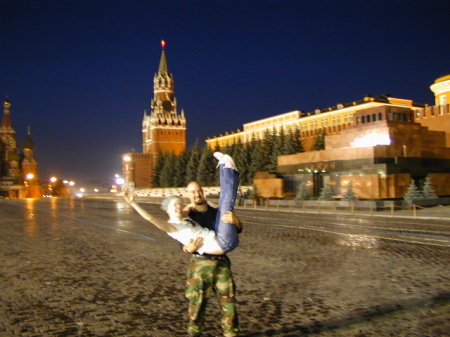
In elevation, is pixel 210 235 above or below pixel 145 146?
below

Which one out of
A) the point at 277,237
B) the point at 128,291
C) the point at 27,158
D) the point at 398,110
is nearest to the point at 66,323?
the point at 128,291

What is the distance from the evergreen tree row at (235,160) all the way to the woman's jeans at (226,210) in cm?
3594

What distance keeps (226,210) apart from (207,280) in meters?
0.54

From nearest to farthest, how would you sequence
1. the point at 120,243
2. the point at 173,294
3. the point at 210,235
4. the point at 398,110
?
the point at 210,235 < the point at 173,294 < the point at 120,243 < the point at 398,110

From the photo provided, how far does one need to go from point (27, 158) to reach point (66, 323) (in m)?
95.9

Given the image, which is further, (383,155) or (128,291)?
(383,155)

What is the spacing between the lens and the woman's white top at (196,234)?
10.9ft

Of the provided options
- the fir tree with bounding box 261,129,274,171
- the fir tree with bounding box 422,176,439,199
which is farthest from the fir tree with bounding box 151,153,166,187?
the fir tree with bounding box 422,176,439,199

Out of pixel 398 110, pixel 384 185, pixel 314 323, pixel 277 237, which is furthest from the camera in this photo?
pixel 398 110

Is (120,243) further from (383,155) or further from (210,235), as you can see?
(383,155)

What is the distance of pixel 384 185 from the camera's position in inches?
895

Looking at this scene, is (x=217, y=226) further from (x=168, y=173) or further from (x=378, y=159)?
(x=168, y=173)

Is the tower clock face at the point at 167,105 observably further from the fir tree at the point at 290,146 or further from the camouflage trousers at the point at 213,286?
the camouflage trousers at the point at 213,286

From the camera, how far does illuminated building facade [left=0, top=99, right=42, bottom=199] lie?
84750mm
